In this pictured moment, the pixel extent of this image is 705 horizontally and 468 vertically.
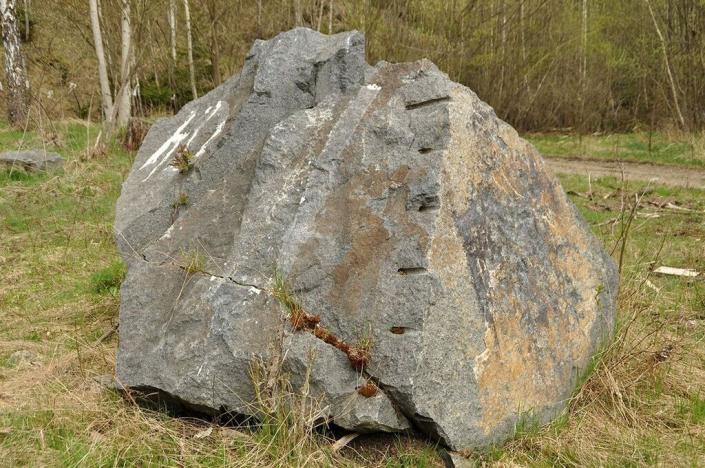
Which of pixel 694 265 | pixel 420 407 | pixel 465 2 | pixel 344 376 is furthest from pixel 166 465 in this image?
pixel 465 2

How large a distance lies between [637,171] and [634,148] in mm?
2815

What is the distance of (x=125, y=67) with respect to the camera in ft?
32.7

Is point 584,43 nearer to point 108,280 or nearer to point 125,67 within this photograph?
point 125,67

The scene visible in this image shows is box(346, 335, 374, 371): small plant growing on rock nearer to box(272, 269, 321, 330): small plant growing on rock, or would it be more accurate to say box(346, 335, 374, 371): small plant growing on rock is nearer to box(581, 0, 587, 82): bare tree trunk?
box(272, 269, 321, 330): small plant growing on rock

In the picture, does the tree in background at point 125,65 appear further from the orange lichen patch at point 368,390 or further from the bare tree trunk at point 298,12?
the orange lichen patch at point 368,390

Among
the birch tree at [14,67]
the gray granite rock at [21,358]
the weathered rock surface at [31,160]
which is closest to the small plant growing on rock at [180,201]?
the gray granite rock at [21,358]

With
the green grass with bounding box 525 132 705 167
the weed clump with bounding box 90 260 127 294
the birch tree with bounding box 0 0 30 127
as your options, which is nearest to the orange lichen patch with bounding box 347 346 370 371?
the weed clump with bounding box 90 260 127 294

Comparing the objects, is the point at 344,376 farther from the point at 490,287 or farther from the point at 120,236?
the point at 120,236

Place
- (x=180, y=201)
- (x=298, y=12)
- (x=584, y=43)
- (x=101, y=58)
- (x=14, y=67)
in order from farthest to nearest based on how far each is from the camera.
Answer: (x=584, y=43) → (x=14, y=67) → (x=101, y=58) → (x=298, y=12) → (x=180, y=201)

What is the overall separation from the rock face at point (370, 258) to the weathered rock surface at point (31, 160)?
543 cm

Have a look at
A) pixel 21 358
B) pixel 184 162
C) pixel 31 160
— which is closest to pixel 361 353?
pixel 184 162

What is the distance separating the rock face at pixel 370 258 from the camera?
2609 millimetres

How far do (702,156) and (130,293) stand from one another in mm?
10346

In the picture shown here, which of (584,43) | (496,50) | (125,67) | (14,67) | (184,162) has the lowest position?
(184,162)
